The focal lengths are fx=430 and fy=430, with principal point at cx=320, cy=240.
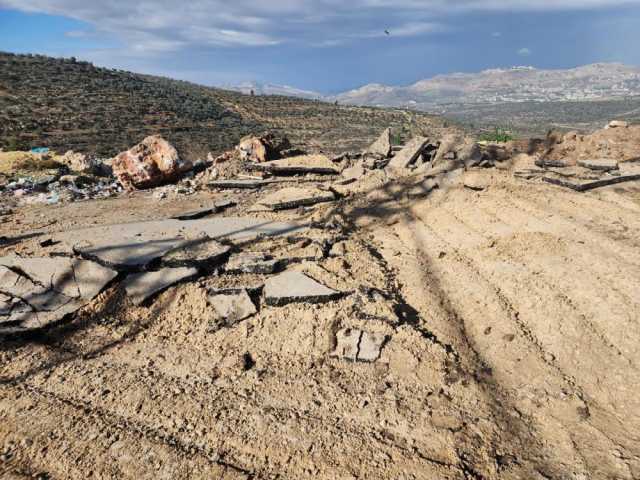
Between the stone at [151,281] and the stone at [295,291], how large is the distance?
2.81 feet

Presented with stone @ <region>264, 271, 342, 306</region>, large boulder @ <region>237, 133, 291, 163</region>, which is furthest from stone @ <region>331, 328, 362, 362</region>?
large boulder @ <region>237, 133, 291, 163</region>

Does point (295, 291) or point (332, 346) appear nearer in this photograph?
point (332, 346)

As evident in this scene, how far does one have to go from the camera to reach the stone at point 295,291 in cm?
367

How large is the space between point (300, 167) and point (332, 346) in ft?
19.6

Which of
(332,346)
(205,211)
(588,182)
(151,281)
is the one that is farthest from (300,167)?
(332,346)

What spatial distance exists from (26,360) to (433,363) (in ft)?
10.1

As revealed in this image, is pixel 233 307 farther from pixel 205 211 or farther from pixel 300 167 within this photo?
pixel 300 167

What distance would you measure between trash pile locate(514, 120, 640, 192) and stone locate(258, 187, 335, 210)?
325 centimetres

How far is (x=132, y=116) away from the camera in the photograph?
86.0 feet

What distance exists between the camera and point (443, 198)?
6324 mm

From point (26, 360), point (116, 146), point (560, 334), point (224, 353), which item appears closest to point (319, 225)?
point (224, 353)

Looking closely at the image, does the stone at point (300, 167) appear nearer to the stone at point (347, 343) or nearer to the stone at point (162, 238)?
the stone at point (162, 238)

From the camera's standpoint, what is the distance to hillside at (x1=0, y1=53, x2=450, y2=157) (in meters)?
21.1

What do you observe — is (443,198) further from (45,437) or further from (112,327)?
(45,437)
